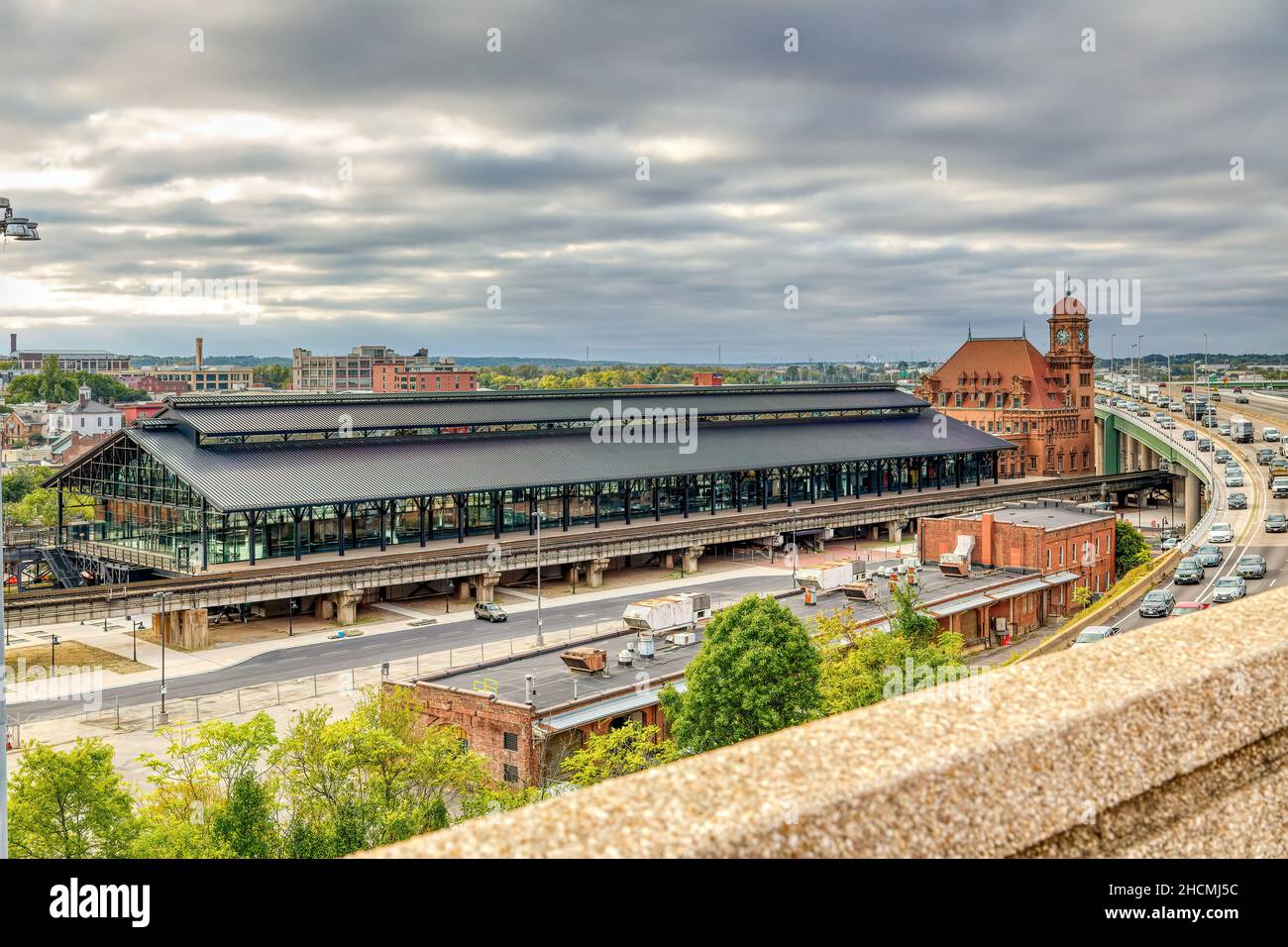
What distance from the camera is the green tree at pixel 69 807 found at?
25.4m

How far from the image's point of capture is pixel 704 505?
88.8 meters

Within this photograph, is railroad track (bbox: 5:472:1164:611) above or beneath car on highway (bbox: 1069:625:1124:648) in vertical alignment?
above

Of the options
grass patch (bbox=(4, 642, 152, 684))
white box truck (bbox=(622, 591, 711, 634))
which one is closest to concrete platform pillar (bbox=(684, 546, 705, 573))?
white box truck (bbox=(622, 591, 711, 634))

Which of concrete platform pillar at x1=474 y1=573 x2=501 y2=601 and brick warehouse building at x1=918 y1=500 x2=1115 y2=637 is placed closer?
brick warehouse building at x1=918 y1=500 x2=1115 y2=637

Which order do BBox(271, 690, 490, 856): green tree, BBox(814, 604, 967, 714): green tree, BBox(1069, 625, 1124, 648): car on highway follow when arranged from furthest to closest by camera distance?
BBox(1069, 625, 1124, 648): car on highway
BBox(814, 604, 967, 714): green tree
BBox(271, 690, 490, 856): green tree

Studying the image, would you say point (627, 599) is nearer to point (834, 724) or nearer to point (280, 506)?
point (280, 506)

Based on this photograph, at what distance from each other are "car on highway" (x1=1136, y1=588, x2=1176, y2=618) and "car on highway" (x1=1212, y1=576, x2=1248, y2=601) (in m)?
1.81

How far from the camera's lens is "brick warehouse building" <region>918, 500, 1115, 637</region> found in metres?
64.5

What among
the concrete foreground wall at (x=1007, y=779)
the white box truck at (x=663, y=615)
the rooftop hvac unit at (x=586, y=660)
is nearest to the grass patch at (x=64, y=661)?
the rooftop hvac unit at (x=586, y=660)

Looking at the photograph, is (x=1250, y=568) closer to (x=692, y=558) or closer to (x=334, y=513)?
(x=692, y=558)

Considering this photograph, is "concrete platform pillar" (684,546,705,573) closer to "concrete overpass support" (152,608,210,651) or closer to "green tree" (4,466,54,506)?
"concrete overpass support" (152,608,210,651)

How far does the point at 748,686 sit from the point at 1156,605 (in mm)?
25060

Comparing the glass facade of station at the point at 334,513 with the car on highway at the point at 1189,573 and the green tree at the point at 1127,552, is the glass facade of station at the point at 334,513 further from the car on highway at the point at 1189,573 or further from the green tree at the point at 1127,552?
the car on highway at the point at 1189,573

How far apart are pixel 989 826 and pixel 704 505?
83.6 meters
